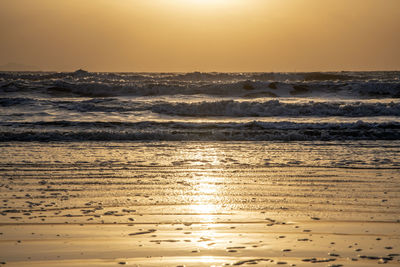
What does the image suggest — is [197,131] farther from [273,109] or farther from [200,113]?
[273,109]

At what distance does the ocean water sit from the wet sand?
10.8ft

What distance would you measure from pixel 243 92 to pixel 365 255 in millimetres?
25062

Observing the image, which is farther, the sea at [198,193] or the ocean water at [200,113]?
the ocean water at [200,113]

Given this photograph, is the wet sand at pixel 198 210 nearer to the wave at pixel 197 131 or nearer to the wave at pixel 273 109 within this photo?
the wave at pixel 197 131

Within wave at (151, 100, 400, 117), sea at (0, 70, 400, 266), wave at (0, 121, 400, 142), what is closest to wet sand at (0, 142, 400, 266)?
sea at (0, 70, 400, 266)

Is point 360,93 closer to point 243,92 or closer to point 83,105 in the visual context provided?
point 243,92

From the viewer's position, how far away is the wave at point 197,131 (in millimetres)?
12414

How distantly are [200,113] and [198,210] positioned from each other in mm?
14215

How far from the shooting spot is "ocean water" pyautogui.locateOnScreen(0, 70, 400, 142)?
41.9 ft

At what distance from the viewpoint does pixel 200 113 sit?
19.4 meters

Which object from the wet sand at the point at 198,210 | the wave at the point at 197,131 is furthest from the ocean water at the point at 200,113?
the wet sand at the point at 198,210

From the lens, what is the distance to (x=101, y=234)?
4.34 meters

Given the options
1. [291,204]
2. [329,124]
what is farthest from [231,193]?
[329,124]

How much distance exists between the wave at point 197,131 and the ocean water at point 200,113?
2 cm
